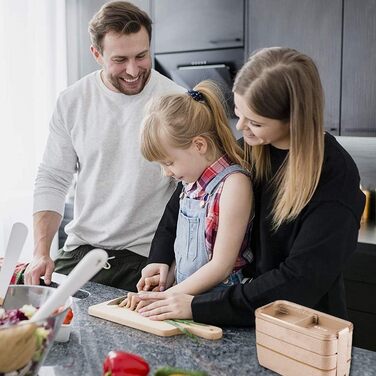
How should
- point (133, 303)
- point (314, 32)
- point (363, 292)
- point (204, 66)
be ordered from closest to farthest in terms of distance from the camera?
point (133, 303)
point (363, 292)
point (314, 32)
point (204, 66)

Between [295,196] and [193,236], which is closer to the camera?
[295,196]

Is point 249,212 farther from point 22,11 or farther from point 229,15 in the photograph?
point 22,11

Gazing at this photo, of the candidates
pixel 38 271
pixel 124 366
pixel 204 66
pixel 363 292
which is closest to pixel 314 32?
pixel 204 66

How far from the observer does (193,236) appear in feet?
5.12

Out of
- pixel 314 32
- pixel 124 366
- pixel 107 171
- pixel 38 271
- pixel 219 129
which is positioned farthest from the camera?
pixel 314 32

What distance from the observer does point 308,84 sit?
130 cm

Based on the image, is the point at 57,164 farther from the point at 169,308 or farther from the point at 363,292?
the point at 363,292

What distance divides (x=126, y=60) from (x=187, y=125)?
530mm

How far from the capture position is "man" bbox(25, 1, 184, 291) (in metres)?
1.99

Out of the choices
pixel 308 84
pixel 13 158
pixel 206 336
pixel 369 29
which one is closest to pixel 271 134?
pixel 308 84

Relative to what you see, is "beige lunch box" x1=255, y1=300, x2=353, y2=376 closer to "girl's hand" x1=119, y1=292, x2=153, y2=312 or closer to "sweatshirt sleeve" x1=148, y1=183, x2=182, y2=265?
"girl's hand" x1=119, y1=292, x2=153, y2=312

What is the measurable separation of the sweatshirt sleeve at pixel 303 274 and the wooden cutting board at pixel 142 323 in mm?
45

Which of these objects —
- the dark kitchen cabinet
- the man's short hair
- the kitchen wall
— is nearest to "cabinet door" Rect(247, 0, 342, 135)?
the kitchen wall

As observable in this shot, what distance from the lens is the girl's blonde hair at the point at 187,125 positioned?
1.51m
